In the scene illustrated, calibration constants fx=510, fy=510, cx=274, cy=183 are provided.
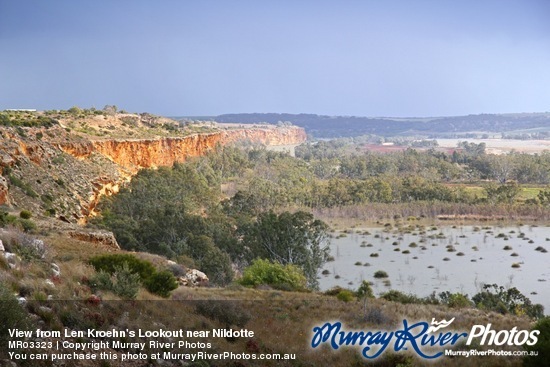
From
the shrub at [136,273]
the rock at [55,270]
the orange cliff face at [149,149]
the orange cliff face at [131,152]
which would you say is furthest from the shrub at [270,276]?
the orange cliff face at [149,149]

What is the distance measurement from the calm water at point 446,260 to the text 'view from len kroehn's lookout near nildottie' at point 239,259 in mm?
232

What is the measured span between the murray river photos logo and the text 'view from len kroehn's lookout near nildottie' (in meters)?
0.06

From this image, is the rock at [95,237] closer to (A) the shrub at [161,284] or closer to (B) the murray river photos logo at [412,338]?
(A) the shrub at [161,284]

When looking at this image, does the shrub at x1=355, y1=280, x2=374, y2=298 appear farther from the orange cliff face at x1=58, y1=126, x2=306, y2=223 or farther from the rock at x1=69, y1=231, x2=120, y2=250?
the orange cliff face at x1=58, y1=126, x2=306, y2=223

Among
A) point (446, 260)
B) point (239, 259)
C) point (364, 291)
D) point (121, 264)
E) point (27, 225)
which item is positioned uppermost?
point (27, 225)

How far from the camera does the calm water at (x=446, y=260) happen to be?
3397 cm

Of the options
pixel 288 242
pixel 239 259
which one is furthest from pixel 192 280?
pixel 239 259

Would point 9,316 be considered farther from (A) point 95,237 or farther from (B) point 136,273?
(A) point 95,237

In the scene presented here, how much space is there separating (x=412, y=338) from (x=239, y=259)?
22836mm

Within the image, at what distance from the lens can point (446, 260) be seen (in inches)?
1624

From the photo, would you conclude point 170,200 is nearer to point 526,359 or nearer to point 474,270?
point 474,270

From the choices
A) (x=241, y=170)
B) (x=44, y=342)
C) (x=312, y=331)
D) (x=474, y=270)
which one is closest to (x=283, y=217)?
(x=474, y=270)

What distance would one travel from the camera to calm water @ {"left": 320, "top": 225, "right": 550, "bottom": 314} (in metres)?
34.0

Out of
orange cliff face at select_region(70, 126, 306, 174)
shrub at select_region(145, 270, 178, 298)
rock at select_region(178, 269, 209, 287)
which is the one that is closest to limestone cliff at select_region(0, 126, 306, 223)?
orange cliff face at select_region(70, 126, 306, 174)
